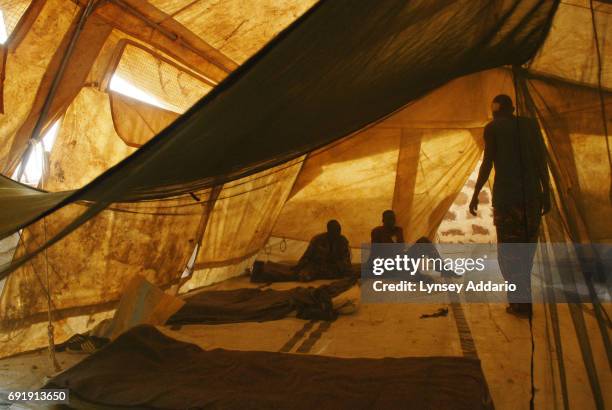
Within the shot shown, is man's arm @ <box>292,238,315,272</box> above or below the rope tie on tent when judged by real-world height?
below

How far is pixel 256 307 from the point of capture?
343 centimetres

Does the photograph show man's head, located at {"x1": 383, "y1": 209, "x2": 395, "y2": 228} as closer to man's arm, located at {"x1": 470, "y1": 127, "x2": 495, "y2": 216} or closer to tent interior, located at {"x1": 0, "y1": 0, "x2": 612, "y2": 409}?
tent interior, located at {"x1": 0, "y1": 0, "x2": 612, "y2": 409}

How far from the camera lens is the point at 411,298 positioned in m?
3.89

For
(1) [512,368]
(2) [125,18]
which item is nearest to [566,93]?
(1) [512,368]

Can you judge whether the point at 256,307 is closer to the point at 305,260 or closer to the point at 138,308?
the point at 138,308

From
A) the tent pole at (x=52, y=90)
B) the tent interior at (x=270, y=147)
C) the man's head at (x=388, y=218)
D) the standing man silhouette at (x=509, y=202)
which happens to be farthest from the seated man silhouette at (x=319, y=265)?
the tent pole at (x=52, y=90)

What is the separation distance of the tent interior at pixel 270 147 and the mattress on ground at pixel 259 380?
0.11 m

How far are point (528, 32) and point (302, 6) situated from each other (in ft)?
7.39

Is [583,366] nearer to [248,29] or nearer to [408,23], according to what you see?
[408,23]

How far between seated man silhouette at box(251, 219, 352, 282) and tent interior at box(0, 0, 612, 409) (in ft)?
0.79

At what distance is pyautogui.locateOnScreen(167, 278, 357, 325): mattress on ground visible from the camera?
3.22m

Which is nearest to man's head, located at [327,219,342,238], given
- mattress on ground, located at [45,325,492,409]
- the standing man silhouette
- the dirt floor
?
the dirt floor

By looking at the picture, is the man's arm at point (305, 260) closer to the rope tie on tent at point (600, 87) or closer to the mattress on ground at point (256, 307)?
the mattress on ground at point (256, 307)

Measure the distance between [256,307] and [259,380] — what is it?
148 cm
